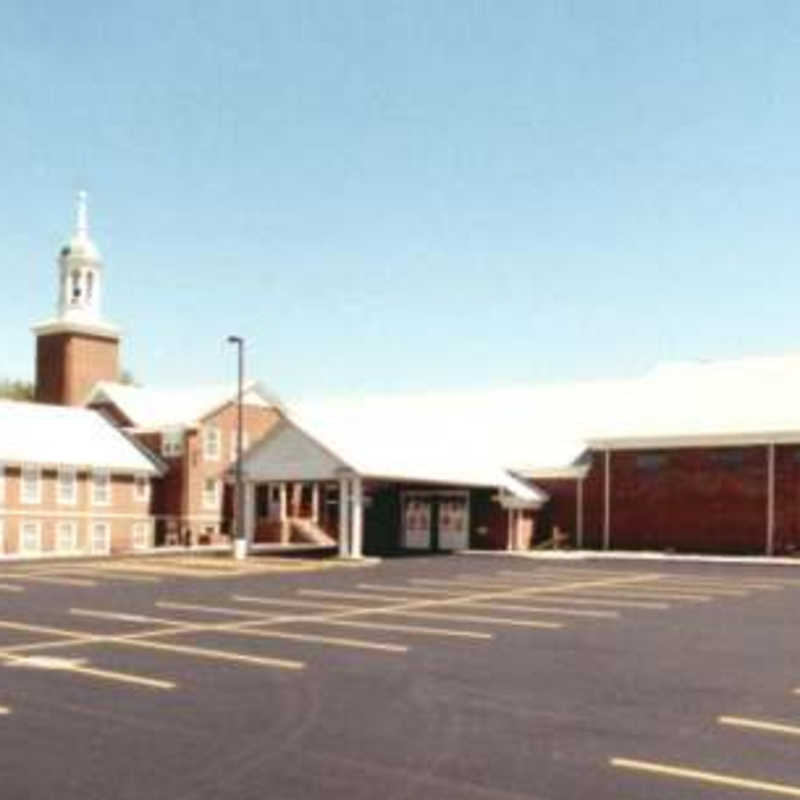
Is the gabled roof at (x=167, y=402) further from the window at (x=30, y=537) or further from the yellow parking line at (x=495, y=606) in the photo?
the yellow parking line at (x=495, y=606)

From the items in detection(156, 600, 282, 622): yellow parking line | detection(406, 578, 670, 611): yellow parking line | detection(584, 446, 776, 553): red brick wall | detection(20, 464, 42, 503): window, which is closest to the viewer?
detection(156, 600, 282, 622): yellow parking line

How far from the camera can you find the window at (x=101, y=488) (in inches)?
2235

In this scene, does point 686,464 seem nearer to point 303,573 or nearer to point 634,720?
point 303,573

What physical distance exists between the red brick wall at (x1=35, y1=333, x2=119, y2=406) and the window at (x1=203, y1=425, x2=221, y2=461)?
898 cm

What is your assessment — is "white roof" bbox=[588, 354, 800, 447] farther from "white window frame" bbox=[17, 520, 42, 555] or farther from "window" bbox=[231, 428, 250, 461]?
"white window frame" bbox=[17, 520, 42, 555]

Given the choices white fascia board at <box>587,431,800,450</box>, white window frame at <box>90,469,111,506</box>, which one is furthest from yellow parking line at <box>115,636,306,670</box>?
white window frame at <box>90,469,111,506</box>

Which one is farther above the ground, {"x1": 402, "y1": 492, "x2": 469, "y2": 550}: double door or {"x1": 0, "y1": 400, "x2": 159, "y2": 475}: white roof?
{"x1": 0, "y1": 400, "x2": 159, "y2": 475}: white roof

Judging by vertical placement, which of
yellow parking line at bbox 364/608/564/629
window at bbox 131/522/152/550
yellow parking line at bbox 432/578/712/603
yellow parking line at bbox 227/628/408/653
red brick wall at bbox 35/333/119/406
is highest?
red brick wall at bbox 35/333/119/406

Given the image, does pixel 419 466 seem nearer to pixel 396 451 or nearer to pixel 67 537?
pixel 396 451

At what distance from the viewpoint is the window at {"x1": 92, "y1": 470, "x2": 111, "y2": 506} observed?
56781 millimetres

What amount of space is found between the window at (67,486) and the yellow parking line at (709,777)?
47.1m

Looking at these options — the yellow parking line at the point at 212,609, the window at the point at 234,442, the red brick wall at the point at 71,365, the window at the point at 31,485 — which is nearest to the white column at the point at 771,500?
the yellow parking line at the point at 212,609

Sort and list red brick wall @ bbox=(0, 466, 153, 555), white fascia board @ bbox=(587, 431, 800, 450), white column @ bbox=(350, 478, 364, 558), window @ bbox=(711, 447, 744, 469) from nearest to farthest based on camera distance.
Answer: white column @ bbox=(350, 478, 364, 558) < white fascia board @ bbox=(587, 431, 800, 450) < window @ bbox=(711, 447, 744, 469) < red brick wall @ bbox=(0, 466, 153, 555)

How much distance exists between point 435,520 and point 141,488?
15.7m
